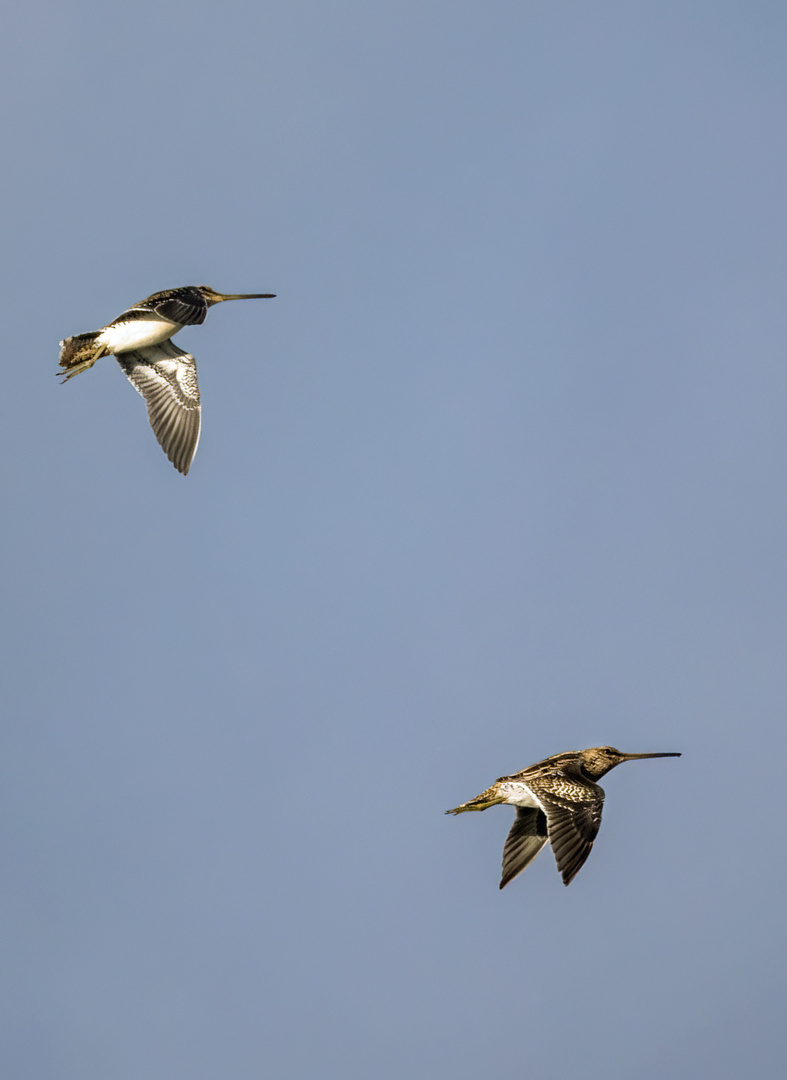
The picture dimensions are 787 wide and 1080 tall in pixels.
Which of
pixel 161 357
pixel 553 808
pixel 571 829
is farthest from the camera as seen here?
pixel 161 357

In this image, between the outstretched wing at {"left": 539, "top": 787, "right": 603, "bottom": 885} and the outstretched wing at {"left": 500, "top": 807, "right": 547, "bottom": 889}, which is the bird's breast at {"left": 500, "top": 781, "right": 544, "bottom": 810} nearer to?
the outstretched wing at {"left": 500, "top": 807, "right": 547, "bottom": 889}

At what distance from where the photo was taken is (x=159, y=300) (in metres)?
23.1

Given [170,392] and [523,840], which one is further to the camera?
[170,392]

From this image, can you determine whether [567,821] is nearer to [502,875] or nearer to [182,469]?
[502,875]

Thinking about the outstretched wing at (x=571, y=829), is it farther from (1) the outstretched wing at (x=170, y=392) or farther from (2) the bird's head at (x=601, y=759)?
(1) the outstretched wing at (x=170, y=392)

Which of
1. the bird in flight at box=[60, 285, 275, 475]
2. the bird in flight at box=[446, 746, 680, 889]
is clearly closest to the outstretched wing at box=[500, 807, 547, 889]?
the bird in flight at box=[446, 746, 680, 889]

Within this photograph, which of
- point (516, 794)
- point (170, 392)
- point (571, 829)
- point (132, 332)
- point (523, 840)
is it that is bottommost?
point (523, 840)

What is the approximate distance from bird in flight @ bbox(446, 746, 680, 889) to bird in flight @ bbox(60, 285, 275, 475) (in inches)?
275

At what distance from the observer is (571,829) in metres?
18.0

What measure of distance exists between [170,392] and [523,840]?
9121mm

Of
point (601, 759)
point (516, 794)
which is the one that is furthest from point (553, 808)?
point (601, 759)

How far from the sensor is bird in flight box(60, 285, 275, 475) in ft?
74.1

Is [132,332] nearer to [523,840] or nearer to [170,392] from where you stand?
[170,392]

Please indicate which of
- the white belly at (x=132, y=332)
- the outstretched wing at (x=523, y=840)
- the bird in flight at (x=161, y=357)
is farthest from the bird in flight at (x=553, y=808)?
the white belly at (x=132, y=332)
